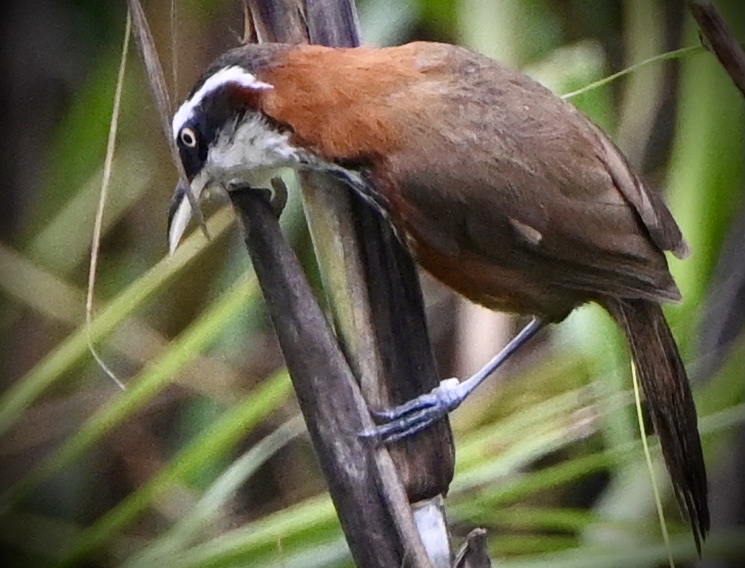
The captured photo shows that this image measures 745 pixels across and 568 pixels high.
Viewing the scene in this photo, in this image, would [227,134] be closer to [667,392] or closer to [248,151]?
[248,151]

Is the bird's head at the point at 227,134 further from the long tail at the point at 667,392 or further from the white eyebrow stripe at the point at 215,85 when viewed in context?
the long tail at the point at 667,392

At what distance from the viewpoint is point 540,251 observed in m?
0.67

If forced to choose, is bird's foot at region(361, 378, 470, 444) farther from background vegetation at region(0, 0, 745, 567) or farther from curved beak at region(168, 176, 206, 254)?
curved beak at region(168, 176, 206, 254)

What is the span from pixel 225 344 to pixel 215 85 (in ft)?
0.56

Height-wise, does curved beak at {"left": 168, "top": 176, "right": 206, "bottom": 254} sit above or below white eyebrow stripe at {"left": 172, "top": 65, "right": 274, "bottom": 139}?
below

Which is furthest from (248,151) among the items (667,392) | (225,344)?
(667,392)

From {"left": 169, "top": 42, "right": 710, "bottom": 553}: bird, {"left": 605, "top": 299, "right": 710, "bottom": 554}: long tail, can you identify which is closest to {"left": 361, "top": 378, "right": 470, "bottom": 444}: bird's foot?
{"left": 169, "top": 42, "right": 710, "bottom": 553}: bird

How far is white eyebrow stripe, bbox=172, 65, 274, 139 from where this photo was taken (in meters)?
0.64

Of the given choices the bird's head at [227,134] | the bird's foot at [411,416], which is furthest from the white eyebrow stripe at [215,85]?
the bird's foot at [411,416]

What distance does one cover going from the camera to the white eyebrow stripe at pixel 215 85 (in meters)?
0.64

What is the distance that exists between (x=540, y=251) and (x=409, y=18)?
0.58 feet

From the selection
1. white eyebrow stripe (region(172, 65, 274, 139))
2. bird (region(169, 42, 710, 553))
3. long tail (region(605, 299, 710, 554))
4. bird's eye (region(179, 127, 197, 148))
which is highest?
white eyebrow stripe (region(172, 65, 274, 139))

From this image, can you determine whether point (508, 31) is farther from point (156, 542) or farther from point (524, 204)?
point (156, 542)

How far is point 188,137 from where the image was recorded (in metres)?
0.66
